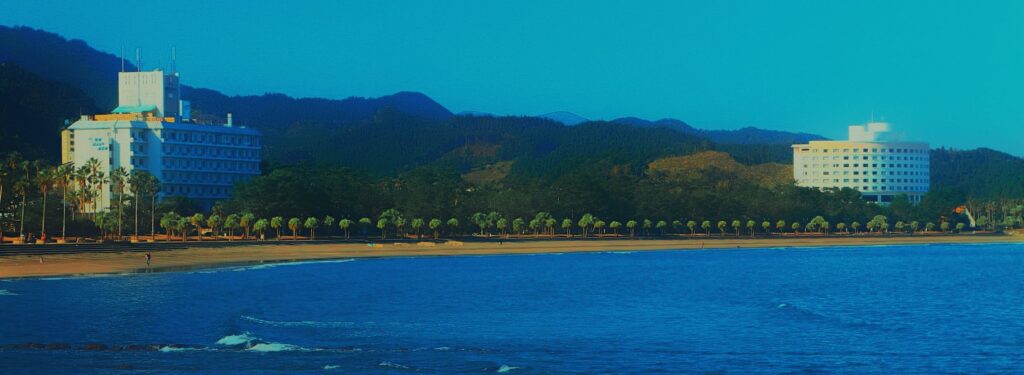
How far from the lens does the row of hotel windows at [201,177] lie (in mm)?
153500

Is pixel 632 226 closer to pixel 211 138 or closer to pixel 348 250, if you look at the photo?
pixel 348 250

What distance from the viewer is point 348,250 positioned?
11706cm

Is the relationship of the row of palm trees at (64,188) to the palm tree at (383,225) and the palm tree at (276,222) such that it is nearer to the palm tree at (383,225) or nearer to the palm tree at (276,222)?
the palm tree at (276,222)

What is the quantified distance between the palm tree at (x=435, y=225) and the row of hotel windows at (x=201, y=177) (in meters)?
33.8

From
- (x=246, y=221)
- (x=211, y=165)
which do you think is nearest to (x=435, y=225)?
(x=246, y=221)

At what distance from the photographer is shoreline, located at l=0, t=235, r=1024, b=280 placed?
3275 inches

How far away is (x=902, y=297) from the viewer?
68.2 meters

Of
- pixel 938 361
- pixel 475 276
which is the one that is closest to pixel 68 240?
pixel 475 276

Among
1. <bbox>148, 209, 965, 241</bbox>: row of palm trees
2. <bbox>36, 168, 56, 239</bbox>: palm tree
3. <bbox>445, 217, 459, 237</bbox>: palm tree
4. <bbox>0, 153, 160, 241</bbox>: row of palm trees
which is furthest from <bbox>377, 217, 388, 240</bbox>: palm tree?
<bbox>36, 168, 56, 239</bbox>: palm tree

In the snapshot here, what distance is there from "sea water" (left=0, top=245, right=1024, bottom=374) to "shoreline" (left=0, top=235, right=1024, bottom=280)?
594cm

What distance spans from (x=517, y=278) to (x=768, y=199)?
103621 mm

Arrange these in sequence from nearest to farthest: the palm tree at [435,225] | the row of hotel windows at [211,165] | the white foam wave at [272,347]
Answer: the white foam wave at [272,347], the palm tree at [435,225], the row of hotel windows at [211,165]

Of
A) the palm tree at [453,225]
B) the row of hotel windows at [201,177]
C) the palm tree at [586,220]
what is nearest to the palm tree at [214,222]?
the palm tree at [453,225]

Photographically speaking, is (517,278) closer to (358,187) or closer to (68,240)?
(68,240)
